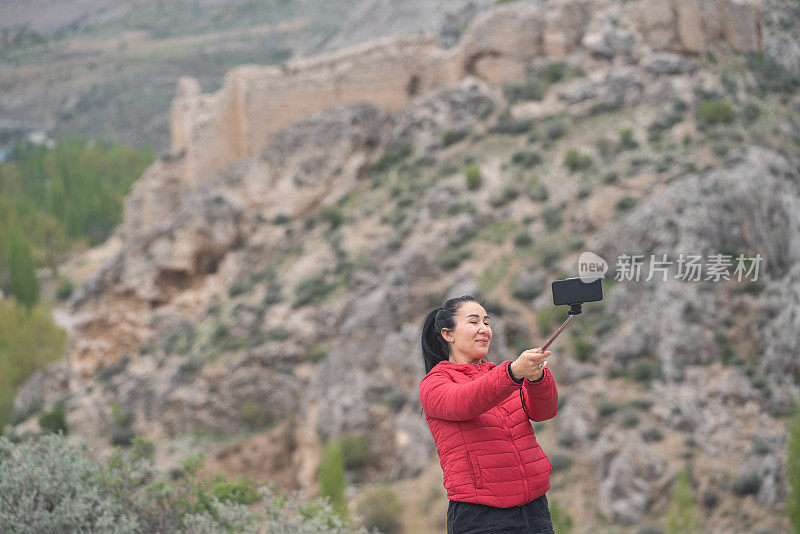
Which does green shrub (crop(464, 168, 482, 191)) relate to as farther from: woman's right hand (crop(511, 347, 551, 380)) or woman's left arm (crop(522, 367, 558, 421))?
woman's right hand (crop(511, 347, 551, 380))

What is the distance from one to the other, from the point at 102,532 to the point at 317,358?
16230 millimetres

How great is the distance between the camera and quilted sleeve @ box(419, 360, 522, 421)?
129 inches

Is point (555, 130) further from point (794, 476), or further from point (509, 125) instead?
point (794, 476)

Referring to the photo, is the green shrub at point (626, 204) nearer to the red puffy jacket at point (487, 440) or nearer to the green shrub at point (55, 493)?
the green shrub at point (55, 493)

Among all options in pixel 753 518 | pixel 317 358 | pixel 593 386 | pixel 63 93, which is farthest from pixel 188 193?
pixel 63 93

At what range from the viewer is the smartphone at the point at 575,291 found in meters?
3.33

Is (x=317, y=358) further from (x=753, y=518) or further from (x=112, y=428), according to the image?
(x=753, y=518)

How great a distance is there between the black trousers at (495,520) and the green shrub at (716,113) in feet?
61.0

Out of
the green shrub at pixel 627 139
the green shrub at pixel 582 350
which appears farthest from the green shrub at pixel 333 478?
the green shrub at pixel 627 139

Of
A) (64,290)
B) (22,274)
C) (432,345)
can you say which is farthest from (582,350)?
(22,274)

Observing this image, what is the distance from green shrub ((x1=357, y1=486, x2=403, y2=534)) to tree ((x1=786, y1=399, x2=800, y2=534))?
6804 mm

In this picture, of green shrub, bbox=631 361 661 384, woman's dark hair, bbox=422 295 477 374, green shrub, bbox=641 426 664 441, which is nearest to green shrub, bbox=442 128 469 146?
green shrub, bbox=631 361 661 384

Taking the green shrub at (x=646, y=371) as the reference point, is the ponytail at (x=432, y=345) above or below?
above

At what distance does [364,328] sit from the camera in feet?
65.4
